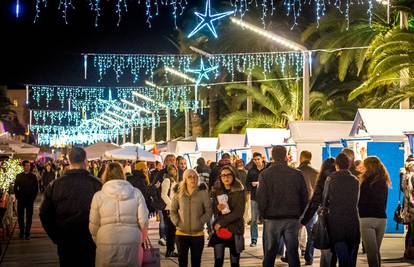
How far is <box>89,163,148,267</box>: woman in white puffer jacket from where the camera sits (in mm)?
8234

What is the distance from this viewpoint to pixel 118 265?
8.23 m

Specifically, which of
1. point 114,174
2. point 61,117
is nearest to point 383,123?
point 114,174

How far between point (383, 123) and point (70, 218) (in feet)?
44.3

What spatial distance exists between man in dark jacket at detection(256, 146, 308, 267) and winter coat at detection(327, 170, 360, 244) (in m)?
0.39

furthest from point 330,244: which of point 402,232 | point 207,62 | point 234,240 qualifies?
point 207,62

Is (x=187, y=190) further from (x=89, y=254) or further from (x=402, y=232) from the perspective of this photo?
(x=402, y=232)

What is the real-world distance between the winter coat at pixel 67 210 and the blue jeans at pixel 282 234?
2.75m

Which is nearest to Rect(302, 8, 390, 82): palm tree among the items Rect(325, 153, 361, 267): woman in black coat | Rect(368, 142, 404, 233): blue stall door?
Rect(368, 142, 404, 233): blue stall door

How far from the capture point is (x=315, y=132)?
25422 mm

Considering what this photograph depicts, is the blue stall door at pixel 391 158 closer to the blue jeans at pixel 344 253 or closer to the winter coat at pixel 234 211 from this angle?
the winter coat at pixel 234 211

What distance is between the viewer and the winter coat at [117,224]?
8234 mm

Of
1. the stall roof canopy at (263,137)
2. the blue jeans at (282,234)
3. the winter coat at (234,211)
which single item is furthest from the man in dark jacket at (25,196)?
the stall roof canopy at (263,137)

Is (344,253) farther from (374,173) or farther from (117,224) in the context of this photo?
(117,224)

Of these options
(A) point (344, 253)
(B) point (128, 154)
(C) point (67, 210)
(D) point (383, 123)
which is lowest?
(A) point (344, 253)
